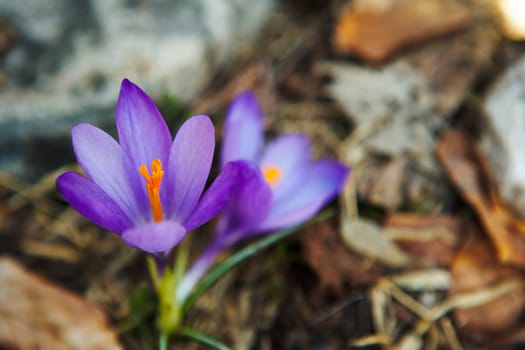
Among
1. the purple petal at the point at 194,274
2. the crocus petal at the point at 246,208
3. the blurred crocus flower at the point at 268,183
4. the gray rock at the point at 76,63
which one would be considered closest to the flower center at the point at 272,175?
the blurred crocus flower at the point at 268,183

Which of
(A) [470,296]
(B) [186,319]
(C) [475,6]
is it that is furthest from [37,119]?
(C) [475,6]

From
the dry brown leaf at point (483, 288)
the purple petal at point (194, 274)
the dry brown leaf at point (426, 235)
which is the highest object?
the purple petal at point (194, 274)

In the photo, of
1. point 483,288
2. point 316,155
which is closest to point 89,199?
point 316,155

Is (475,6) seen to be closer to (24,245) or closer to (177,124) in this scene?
(177,124)

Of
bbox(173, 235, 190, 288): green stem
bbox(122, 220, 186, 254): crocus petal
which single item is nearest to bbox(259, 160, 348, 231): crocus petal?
bbox(173, 235, 190, 288): green stem

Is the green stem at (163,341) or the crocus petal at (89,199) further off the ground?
the crocus petal at (89,199)

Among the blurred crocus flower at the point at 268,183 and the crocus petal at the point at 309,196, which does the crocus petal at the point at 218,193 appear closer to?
the blurred crocus flower at the point at 268,183

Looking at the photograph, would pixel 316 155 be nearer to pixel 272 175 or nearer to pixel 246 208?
pixel 272 175
